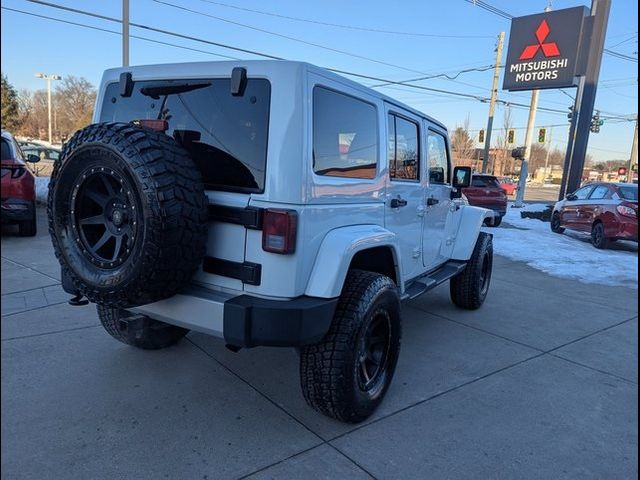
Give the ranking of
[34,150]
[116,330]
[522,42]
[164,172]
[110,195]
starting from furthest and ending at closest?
[522,42]
[34,150]
[116,330]
[110,195]
[164,172]

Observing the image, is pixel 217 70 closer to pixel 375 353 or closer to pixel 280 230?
pixel 280 230

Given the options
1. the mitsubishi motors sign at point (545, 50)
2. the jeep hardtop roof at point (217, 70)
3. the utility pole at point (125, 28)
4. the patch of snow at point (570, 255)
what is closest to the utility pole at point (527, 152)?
the mitsubishi motors sign at point (545, 50)

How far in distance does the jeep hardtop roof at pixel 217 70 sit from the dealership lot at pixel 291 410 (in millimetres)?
1602

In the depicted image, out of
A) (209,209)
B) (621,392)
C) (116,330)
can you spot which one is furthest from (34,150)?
(621,392)

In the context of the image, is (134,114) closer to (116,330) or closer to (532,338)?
(116,330)

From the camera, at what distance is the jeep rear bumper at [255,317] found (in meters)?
2.45

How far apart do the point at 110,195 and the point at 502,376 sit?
125 inches

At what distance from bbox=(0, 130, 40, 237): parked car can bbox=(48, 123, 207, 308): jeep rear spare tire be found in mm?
5947

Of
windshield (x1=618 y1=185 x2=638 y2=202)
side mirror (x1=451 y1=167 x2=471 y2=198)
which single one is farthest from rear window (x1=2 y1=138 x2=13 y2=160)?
windshield (x1=618 y1=185 x2=638 y2=202)

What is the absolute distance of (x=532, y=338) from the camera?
4.83 metres

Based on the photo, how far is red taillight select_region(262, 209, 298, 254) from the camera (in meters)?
2.47

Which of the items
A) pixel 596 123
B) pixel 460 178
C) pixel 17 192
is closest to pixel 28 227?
pixel 17 192

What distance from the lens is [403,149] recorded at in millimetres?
3820

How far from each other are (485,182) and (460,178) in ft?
39.2
